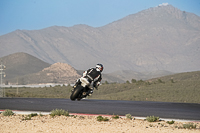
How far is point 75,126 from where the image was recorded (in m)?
13.9

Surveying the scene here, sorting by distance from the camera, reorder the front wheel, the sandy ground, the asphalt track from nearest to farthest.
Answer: the sandy ground → the front wheel → the asphalt track

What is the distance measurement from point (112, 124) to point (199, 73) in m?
80.4

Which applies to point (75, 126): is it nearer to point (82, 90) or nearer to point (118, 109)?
point (82, 90)

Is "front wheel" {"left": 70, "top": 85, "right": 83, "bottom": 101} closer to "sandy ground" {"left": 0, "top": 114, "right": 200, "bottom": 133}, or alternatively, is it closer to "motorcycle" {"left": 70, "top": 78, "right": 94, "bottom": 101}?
"motorcycle" {"left": 70, "top": 78, "right": 94, "bottom": 101}

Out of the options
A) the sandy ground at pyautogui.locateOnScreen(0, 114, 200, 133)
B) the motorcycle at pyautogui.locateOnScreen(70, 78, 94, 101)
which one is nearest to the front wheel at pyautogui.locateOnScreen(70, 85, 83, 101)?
the motorcycle at pyautogui.locateOnScreen(70, 78, 94, 101)

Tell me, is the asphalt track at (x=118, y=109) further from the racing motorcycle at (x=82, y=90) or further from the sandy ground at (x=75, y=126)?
the racing motorcycle at (x=82, y=90)

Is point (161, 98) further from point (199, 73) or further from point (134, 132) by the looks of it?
point (199, 73)

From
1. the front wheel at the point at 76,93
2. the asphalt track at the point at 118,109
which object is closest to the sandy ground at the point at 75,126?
the front wheel at the point at 76,93

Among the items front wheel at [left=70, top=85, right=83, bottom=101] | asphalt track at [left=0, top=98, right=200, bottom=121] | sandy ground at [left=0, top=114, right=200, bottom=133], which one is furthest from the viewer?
asphalt track at [left=0, top=98, right=200, bottom=121]

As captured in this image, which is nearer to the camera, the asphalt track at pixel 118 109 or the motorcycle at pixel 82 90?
the motorcycle at pixel 82 90

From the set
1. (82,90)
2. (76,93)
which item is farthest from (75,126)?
(82,90)

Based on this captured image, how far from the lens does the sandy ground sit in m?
13.1

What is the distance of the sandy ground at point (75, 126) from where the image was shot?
1311 cm

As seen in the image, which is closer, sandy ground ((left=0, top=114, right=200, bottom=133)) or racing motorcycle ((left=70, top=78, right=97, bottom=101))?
sandy ground ((left=0, top=114, right=200, bottom=133))
